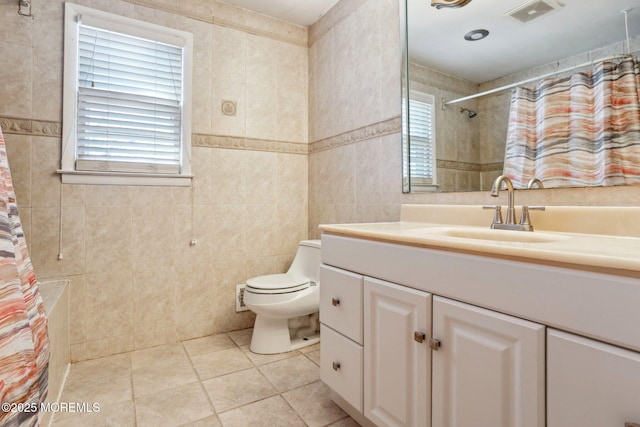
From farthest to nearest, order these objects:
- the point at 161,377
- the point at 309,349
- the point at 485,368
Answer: the point at 309,349 → the point at 161,377 → the point at 485,368

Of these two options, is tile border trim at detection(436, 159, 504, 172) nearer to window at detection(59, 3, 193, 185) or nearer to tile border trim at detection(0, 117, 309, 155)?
tile border trim at detection(0, 117, 309, 155)

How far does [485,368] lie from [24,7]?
2709 mm

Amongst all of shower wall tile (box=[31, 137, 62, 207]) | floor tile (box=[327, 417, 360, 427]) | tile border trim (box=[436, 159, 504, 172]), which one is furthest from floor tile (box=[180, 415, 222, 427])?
tile border trim (box=[436, 159, 504, 172])

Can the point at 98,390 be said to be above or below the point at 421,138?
below

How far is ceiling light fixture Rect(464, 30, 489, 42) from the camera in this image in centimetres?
148

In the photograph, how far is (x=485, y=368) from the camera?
2.75ft

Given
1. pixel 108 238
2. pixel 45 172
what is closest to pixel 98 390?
pixel 108 238

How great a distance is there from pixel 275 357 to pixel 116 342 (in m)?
0.99

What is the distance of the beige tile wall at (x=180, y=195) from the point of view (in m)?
1.83

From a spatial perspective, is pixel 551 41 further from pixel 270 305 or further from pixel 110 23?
pixel 110 23

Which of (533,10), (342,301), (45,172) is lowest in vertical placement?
(342,301)

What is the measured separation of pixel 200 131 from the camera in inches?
89.4

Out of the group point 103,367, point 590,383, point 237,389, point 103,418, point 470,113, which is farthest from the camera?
point 103,367

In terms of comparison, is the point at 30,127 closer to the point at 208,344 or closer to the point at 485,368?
the point at 208,344
